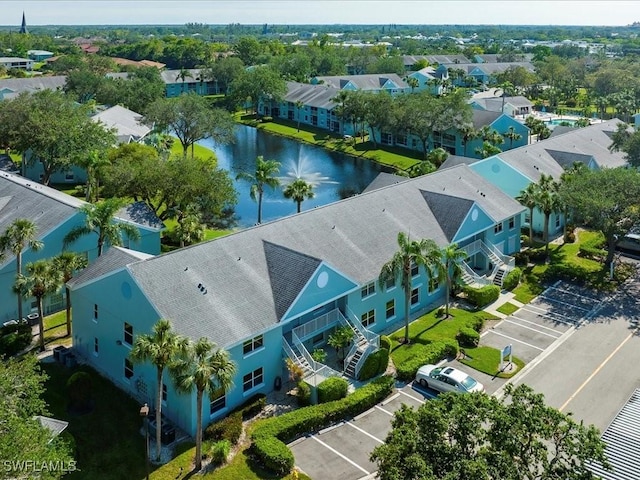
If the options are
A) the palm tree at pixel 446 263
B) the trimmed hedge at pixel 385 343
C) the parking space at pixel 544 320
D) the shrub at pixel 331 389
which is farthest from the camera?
the parking space at pixel 544 320

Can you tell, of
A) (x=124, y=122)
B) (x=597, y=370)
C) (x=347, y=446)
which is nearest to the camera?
(x=347, y=446)

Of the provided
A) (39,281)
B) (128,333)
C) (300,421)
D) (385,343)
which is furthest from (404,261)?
(39,281)

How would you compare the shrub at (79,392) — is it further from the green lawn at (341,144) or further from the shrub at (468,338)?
the green lawn at (341,144)

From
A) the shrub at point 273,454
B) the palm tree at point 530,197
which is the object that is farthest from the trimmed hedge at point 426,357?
the palm tree at point 530,197

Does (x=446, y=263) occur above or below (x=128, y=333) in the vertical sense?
above

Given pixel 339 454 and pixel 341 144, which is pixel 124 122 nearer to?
pixel 341 144

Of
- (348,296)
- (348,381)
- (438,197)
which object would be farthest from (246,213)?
(348,381)
